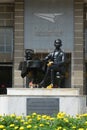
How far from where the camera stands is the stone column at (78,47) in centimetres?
2898

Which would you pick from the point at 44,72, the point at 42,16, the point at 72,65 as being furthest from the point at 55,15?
the point at 44,72

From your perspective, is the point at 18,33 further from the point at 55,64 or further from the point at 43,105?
the point at 43,105

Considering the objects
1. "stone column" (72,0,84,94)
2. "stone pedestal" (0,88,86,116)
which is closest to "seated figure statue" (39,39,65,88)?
"stone pedestal" (0,88,86,116)

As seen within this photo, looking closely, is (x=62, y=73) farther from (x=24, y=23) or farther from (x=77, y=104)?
(x=24, y=23)

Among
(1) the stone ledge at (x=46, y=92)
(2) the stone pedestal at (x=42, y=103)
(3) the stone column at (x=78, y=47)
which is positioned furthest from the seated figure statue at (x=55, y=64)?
(3) the stone column at (x=78, y=47)

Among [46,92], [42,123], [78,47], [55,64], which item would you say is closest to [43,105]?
[46,92]

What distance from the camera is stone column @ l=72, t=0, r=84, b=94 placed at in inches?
1141

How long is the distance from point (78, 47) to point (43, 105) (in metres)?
13.5

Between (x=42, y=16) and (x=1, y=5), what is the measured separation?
2.72 m

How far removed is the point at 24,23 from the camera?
1161 inches

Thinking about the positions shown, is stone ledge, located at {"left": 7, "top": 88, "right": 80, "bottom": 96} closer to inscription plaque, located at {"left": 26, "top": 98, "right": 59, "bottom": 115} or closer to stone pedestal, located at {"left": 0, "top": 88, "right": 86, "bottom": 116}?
stone pedestal, located at {"left": 0, "top": 88, "right": 86, "bottom": 116}

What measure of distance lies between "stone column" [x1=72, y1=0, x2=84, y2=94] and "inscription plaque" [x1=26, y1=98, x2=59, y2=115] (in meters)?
12.7

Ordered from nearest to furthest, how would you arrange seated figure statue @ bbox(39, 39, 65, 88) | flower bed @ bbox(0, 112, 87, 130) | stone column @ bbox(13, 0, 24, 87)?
1. flower bed @ bbox(0, 112, 87, 130)
2. seated figure statue @ bbox(39, 39, 65, 88)
3. stone column @ bbox(13, 0, 24, 87)

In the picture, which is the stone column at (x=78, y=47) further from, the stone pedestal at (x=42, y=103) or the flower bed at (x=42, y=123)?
the flower bed at (x=42, y=123)
